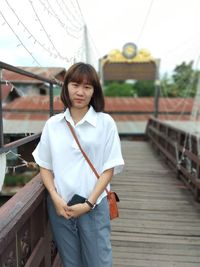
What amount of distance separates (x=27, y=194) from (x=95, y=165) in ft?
1.03

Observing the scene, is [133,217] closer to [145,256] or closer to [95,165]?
[145,256]

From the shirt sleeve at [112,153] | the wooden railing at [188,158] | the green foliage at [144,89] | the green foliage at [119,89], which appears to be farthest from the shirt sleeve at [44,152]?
the green foliage at [144,89]

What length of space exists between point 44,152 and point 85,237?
1.23 ft

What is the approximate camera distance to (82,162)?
1350 mm

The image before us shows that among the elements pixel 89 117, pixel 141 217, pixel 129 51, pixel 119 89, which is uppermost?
pixel 129 51

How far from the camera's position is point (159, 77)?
438 inches

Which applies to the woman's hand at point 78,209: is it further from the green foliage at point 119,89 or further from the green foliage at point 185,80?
the green foliage at point 119,89

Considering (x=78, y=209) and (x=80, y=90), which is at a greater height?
(x=80, y=90)

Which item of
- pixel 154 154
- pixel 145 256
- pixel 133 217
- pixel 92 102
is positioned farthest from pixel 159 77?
pixel 92 102

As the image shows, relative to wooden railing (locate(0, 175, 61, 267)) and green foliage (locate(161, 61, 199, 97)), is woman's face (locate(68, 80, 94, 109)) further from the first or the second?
green foliage (locate(161, 61, 199, 97))

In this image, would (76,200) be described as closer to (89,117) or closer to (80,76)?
A: (89,117)

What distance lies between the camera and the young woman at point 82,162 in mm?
1345

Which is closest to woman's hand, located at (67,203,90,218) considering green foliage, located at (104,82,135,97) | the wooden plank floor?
the wooden plank floor

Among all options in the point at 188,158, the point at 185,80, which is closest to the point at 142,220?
the point at 188,158
